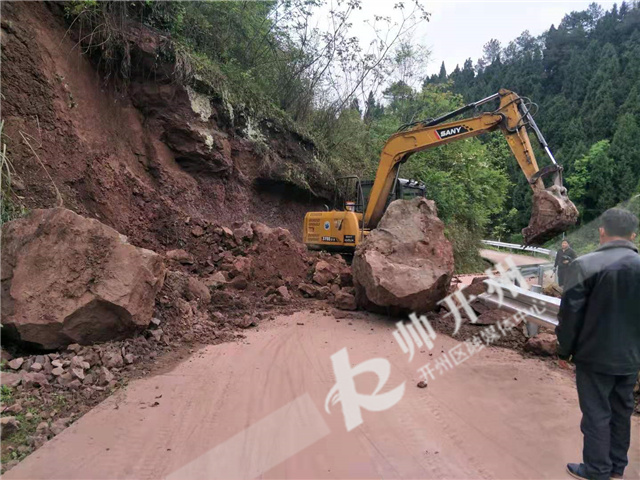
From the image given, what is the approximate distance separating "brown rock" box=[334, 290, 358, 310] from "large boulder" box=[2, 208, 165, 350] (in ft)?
10.3

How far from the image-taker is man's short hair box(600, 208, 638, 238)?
8.66 feet

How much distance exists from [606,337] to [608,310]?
0.55 ft

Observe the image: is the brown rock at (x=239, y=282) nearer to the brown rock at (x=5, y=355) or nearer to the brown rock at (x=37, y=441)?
the brown rock at (x=5, y=355)

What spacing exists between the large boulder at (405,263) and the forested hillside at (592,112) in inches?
208

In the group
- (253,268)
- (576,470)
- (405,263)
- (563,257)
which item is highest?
(405,263)

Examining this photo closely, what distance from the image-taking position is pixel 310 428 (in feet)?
10.4

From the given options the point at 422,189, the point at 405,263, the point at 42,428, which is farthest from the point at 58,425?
the point at 422,189

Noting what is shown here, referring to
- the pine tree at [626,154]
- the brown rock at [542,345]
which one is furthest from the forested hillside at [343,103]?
the brown rock at [542,345]

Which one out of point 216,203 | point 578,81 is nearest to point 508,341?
point 216,203

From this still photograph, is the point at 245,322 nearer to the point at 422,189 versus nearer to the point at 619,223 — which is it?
the point at 619,223

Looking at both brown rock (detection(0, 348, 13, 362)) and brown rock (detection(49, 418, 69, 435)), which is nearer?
brown rock (detection(49, 418, 69, 435))

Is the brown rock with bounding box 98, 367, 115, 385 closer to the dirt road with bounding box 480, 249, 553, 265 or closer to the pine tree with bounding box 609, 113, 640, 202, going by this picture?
the dirt road with bounding box 480, 249, 553, 265

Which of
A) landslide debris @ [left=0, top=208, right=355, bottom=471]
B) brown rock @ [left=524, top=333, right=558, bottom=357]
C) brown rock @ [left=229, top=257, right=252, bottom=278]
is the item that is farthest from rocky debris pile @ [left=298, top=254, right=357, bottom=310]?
brown rock @ [left=524, top=333, right=558, bottom=357]

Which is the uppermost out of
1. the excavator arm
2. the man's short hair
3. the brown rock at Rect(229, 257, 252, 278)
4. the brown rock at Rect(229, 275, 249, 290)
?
the excavator arm
